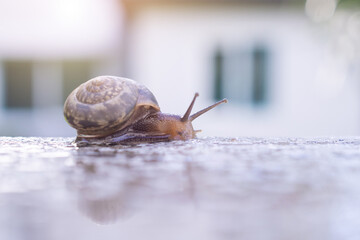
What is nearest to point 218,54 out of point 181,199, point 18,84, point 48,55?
point 48,55

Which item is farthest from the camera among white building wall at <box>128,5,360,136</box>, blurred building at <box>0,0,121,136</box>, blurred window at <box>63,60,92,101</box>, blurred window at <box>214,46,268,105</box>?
blurred window at <box>63,60,92,101</box>

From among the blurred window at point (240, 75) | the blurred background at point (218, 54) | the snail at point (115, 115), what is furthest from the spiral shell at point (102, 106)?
the blurred window at point (240, 75)

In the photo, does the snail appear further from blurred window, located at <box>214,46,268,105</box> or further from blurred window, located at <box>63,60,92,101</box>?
blurred window, located at <box>63,60,92,101</box>

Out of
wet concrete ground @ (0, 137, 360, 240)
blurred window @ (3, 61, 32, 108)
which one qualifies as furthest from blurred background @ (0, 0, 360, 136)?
wet concrete ground @ (0, 137, 360, 240)

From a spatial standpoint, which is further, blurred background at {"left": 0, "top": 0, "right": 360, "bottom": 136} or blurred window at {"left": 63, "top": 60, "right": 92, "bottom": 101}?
blurred window at {"left": 63, "top": 60, "right": 92, "bottom": 101}

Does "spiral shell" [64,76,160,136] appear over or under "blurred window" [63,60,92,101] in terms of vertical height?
under

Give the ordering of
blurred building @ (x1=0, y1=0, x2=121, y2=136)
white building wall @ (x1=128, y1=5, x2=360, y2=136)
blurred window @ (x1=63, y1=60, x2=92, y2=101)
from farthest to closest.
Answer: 1. blurred window @ (x1=63, y1=60, x2=92, y2=101)
2. blurred building @ (x1=0, y1=0, x2=121, y2=136)
3. white building wall @ (x1=128, y1=5, x2=360, y2=136)

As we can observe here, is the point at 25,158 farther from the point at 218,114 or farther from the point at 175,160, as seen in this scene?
the point at 218,114
